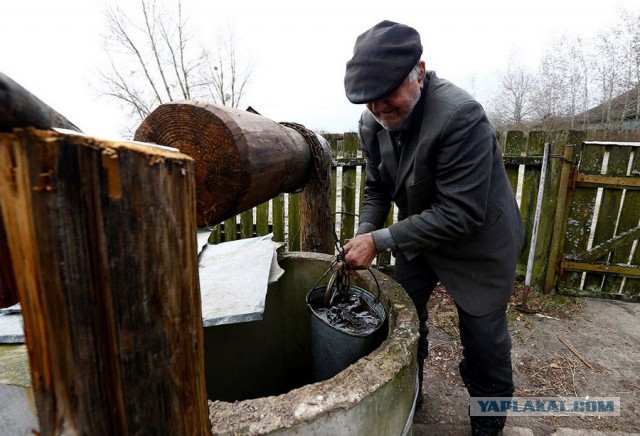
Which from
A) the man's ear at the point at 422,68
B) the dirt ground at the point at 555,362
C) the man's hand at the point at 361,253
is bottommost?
the dirt ground at the point at 555,362

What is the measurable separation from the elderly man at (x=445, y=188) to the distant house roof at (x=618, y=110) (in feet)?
118

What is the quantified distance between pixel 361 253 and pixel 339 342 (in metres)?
0.45

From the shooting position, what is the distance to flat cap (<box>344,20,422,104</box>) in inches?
63.7

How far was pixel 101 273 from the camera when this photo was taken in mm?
624

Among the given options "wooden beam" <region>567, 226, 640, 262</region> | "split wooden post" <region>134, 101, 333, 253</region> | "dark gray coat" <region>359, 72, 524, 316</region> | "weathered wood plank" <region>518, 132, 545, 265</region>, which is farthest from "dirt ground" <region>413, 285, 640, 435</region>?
"split wooden post" <region>134, 101, 333, 253</region>

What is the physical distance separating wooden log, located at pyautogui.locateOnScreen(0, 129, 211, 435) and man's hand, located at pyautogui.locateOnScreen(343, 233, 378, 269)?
1.20m

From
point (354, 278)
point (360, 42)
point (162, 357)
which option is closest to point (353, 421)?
point (162, 357)

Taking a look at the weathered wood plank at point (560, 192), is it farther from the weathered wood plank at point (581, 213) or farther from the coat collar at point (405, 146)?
the coat collar at point (405, 146)

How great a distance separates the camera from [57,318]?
1.98ft

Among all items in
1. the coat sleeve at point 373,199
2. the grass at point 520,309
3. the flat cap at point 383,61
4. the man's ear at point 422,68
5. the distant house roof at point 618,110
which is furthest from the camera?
the distant house roof at point 618,110

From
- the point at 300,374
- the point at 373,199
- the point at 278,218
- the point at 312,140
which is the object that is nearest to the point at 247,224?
the point at 278,218

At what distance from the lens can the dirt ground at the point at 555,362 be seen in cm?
250

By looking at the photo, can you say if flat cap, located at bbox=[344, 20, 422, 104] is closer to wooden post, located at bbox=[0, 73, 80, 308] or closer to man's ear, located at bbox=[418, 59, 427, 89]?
man's ear, located at bbox=[418, 59, 427, 89]

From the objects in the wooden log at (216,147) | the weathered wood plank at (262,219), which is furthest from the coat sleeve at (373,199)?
the weathered wood plank at (262,219)
